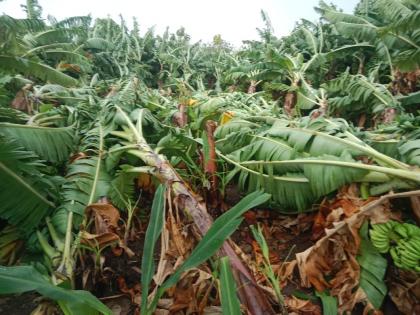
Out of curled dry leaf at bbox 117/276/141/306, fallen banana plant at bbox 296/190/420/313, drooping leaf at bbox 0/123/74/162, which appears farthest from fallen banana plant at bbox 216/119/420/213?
drooping leaf at bbox 0/123/74/162

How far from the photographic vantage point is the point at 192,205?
179cm

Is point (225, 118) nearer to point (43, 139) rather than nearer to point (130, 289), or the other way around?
point (43, 139)

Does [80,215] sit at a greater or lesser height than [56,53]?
lesser

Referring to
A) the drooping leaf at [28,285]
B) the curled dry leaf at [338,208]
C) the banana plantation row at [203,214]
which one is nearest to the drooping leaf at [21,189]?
the banana plantation row at [203,214]

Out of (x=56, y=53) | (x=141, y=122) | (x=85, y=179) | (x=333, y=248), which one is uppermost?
(x=56, y=53)

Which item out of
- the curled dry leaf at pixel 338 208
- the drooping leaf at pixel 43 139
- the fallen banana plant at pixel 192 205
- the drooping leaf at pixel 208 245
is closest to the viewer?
the drooping leaf at pixel 208 245

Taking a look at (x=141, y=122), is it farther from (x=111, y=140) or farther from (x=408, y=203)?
(x=408, y=203)

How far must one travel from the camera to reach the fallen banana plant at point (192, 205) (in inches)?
53.7

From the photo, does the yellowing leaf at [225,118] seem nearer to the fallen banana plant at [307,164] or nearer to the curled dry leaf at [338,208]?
the fallen banana plant at [307,164]

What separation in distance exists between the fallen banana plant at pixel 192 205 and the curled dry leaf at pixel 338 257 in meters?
0.45

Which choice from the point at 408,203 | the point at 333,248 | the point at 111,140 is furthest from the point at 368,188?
the point at 111,140

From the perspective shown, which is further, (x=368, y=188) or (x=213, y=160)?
(x=213, y=160)

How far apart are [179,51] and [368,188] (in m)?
13.6

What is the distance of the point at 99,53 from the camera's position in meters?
11.0
